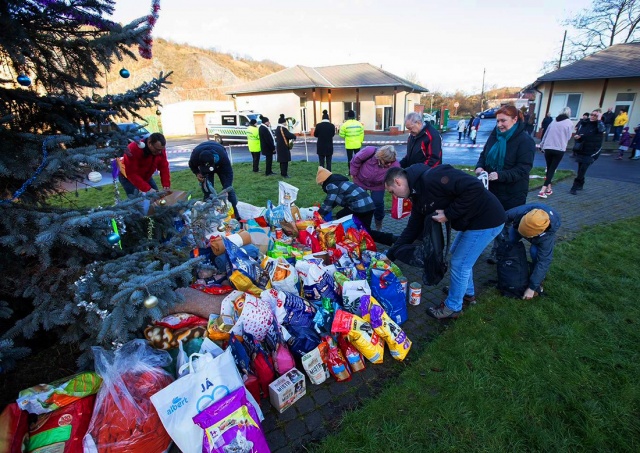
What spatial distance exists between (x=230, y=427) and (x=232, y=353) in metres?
0.65

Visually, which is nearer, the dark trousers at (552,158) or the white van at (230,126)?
the dark trousers at (552,158)

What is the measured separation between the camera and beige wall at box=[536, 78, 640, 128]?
16.0m

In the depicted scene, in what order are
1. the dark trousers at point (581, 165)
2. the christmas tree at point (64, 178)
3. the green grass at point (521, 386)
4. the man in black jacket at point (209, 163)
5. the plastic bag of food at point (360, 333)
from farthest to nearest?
the dark trousers at point (581, 165)
the man in black jacket at point (209, 163)
the plastic bag of food at point (360, 333)
the green grass at point (521, 386)
the christmas tree at point (64, 178)

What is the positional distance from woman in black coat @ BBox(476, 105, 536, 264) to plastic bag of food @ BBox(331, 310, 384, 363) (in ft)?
7.88

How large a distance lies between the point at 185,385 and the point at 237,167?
1061 cm

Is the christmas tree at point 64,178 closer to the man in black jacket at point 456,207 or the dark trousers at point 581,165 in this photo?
the man in black jacket at point 456,207

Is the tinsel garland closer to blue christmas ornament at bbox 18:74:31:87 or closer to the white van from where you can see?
blue christmas ornament at bbox 18:74:31:87

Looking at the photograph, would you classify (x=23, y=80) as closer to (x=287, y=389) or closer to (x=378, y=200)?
(x=287, y=389)

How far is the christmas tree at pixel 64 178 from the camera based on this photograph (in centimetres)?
194

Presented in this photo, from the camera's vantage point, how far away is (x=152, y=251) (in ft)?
8.39

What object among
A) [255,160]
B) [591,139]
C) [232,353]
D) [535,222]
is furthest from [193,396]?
[255,160]

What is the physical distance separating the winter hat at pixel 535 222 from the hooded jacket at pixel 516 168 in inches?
29.1

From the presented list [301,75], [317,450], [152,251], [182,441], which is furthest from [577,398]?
[301,75]

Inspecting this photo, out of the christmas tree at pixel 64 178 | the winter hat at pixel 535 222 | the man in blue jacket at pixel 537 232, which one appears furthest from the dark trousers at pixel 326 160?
the christmas tree at pixel 64 178
